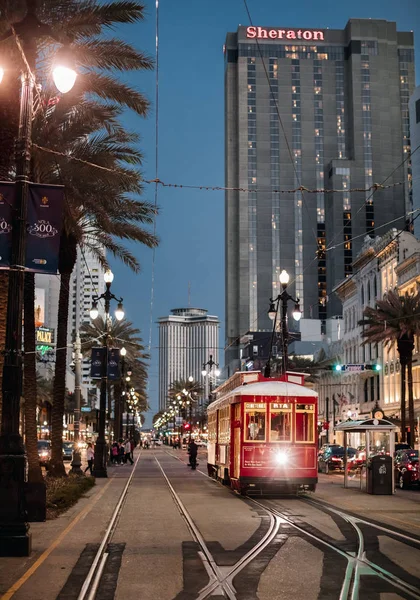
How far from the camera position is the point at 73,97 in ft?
76.7

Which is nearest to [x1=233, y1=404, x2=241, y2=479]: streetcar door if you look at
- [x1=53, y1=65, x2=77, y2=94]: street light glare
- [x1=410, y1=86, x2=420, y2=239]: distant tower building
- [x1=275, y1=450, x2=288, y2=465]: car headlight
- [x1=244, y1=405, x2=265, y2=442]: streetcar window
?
[x1=244, y1=405, x2=265, y2=442]: streetcar window

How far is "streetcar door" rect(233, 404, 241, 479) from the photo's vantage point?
26.3 metres

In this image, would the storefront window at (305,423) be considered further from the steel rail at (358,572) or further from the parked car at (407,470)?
the steel rail at (358,572)

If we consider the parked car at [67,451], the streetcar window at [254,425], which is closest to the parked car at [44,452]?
the parked car at [67,451]

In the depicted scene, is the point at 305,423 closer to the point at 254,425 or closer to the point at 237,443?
the point at 254,425

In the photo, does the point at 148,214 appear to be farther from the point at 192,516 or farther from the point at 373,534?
the point at 373,534

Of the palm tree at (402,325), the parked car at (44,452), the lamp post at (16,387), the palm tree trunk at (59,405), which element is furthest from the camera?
the palm tree at (402,325)

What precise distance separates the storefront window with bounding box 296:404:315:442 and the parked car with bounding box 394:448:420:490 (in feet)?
29.7

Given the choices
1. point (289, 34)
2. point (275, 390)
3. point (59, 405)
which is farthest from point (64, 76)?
point (289, 34)

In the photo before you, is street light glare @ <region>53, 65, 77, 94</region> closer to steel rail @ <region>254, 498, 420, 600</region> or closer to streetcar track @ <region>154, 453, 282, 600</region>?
streetcar track @ <region>154, 453, 282, 600</region>

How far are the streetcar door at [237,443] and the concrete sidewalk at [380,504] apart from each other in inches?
106

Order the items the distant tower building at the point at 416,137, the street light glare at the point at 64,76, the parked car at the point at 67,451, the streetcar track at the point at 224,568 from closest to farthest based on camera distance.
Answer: the streetcar track at the point at 224,568 → the street light glare at the point at 64,76 → the parked car at the point at 67,451 → the distant tower building at the point at 416,137

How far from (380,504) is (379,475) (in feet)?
15.1

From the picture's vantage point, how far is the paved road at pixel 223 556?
33.4 feet
